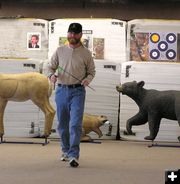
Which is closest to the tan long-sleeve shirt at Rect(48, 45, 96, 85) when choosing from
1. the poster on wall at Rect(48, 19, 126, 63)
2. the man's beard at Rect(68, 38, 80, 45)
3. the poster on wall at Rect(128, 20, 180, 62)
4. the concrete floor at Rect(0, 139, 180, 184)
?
the man's beard at Rect(68, 38, 80, 45)

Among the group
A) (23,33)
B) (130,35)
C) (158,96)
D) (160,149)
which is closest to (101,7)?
(130,35)

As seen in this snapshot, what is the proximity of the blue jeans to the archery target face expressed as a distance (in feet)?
9.87

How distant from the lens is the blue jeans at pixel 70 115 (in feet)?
14.1

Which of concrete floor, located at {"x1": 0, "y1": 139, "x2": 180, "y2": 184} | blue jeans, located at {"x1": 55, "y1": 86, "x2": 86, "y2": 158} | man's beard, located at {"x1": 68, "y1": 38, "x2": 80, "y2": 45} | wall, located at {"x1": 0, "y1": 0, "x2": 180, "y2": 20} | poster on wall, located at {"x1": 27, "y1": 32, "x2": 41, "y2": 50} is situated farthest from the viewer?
wall, located at {"x1": 0, "y1": 0, "x2": 180, "y2": 20}

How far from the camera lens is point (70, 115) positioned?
14.5ft

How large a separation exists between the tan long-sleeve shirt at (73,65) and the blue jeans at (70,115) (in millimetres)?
91

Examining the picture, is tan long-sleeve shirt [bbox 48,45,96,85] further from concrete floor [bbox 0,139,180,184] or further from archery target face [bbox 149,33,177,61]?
archery target face [bbox 149,33,177,61]

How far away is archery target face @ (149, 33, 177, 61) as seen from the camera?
23.5 feet

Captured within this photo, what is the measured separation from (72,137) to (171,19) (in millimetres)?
3911

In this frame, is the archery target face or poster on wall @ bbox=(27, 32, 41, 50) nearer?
the archery target face

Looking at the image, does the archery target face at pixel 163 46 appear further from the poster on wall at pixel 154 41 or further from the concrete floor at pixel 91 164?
the concrete floor at pixel 91 164

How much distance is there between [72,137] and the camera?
4293 mm

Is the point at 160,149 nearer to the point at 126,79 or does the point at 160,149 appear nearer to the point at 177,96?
the point at 177,96

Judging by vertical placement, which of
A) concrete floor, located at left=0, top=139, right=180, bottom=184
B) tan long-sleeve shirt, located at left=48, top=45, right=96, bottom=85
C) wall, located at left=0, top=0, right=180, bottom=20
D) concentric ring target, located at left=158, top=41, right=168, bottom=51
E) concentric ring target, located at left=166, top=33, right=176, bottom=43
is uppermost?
wall, located at left=0, top=0, right=180, bottom=20
